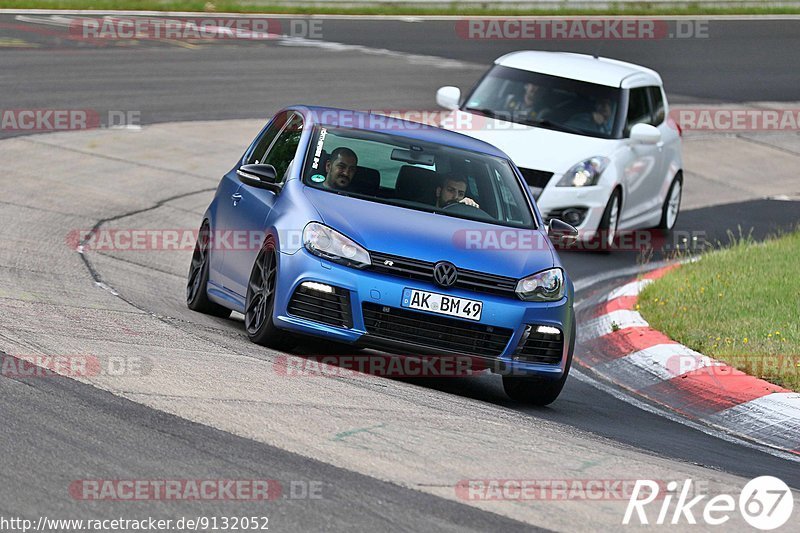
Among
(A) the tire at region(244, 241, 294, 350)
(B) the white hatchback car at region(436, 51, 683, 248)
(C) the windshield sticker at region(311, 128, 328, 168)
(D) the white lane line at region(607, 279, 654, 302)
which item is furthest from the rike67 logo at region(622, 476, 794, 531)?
(B) the white hatchback car at region(436, 51, 683, 248)

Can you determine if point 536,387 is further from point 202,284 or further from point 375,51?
point 375,51

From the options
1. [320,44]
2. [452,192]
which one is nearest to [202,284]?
[452,192]

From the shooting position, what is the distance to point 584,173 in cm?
1441

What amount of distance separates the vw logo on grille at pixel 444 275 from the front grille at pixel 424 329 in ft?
0.64

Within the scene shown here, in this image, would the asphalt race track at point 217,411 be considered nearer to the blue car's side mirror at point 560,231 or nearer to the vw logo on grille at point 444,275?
the vw logo on grille at point 444,275

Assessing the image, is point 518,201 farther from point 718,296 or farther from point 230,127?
point 230,127

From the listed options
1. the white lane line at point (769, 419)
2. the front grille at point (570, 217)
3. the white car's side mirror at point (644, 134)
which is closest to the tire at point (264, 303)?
the white lane line at point (769, 419)

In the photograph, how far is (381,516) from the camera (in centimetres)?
543

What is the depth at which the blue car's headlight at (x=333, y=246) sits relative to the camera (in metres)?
8.10

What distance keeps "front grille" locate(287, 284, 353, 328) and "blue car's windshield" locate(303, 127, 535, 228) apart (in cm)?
97

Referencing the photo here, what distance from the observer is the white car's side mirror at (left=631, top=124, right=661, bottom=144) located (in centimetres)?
1506

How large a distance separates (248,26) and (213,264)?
20514mm

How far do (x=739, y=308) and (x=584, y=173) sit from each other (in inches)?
140

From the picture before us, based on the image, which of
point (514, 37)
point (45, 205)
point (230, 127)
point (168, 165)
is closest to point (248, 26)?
point (514, 37)
